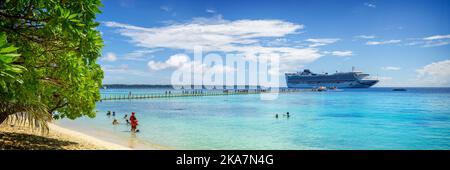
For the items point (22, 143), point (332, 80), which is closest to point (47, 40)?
point (22, 143)

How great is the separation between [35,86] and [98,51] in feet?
4.32

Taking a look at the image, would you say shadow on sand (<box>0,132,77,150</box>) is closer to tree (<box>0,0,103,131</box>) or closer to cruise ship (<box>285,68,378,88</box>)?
tree (<box>0,0,103,131</box>)

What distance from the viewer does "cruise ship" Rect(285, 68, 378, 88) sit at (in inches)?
5797

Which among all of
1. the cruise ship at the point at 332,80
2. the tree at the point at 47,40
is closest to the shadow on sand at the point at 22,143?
the tree at the point at 47,40

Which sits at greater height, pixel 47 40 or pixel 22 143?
pixel 47 40

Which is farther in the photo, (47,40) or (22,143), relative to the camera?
(22,143)

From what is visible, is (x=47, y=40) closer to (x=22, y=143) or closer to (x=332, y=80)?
(x=22, y=143)

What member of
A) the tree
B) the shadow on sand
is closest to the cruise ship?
the shadow on sand

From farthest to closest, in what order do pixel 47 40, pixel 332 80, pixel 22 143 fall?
pixel 332 80
pixel 22 143
pixel 47 40

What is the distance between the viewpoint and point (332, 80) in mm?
151375

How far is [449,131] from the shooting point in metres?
29.4

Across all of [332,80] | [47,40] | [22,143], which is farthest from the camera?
[332,80]

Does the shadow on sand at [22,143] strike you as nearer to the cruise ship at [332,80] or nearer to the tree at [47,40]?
the tree at [47,40]
